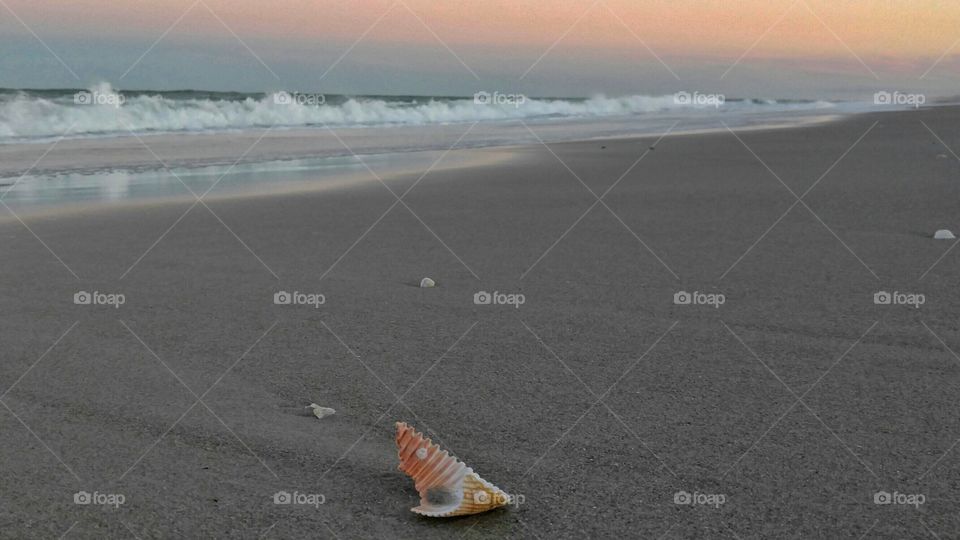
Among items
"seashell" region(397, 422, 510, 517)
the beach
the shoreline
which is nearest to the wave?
the shoreline

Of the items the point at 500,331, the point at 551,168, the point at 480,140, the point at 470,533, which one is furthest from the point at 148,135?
the point at 470,533

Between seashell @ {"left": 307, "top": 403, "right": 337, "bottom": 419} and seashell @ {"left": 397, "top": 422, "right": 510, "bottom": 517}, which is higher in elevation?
seashell @ {"left": 307, "top": 403, "right": 337, "bottom": 419}

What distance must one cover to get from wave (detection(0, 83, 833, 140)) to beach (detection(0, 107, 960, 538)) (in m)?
10.3

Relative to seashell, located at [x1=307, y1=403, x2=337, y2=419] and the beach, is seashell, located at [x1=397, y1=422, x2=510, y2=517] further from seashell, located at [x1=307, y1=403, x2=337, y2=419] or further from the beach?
seashell, located at [x1=307, y1=403, x2=337, y2=419]

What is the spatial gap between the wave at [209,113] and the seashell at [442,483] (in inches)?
542

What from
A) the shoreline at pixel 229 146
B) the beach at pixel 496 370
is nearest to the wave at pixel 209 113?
the shoreline at pixel 229 146

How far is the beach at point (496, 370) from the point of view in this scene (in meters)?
2.33

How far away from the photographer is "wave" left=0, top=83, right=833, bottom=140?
19.9m

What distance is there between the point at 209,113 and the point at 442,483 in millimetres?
22997

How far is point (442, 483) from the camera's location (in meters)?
2.27

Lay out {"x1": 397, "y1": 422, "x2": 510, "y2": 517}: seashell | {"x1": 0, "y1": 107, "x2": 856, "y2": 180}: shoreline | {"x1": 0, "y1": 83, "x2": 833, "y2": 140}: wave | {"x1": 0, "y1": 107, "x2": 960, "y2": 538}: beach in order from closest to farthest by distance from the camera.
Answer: {"x1": 397, "y1": 422, "x2": 510, "y2": 517}: seashell < {"x1": 0, "y1": 107, "x2": 960, "y2": 538}: beach < {"x1": 0, "y1": 107, "x2": 856, "y2": 180}: shoreline < {"x1": 0, "y1": 83, "x2": 833, "y2": 140}: wave

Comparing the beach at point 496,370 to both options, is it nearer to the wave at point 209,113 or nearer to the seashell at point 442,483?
the seashell at point 442,483

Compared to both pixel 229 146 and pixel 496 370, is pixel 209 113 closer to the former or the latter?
pixel 229 146

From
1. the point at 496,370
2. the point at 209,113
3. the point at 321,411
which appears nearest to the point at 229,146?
the point at 209,113
